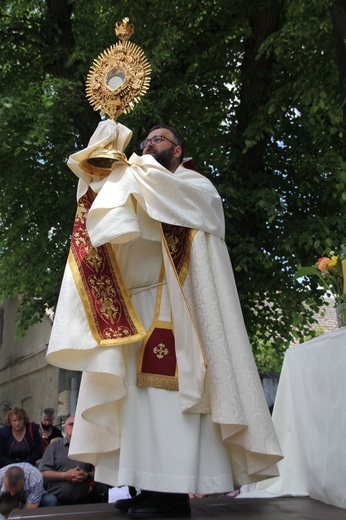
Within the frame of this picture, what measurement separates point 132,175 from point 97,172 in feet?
0.77

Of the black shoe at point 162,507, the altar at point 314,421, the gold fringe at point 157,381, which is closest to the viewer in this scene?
the black shoe at point 162,507

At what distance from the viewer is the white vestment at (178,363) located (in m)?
3.43

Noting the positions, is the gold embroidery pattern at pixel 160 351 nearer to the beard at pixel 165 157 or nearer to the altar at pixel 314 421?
the altar at pixel 314 421

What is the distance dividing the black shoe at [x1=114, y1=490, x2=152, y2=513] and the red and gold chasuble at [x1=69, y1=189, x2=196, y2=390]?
0.53 meters

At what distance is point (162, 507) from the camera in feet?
11.2

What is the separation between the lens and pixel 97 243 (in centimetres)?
352

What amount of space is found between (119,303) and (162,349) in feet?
1.05

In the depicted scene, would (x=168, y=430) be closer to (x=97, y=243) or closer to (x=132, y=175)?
(x=97, y=243)

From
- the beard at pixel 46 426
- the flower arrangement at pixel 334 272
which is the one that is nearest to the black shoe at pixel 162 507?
the flower arrangement at pixel 334 272

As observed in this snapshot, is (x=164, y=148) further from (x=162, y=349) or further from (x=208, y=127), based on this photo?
(x=208, y=127)

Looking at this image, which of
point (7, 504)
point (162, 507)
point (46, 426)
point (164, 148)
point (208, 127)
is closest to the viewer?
point (162, 507)

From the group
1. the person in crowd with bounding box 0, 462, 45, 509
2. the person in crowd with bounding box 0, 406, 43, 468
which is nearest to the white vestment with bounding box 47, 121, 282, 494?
the person in crowd with bounding box 0, 462, 45, 509

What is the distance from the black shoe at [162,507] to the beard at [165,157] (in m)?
1.77

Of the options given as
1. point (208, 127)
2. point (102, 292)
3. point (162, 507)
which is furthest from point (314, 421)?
point (208, 127)
